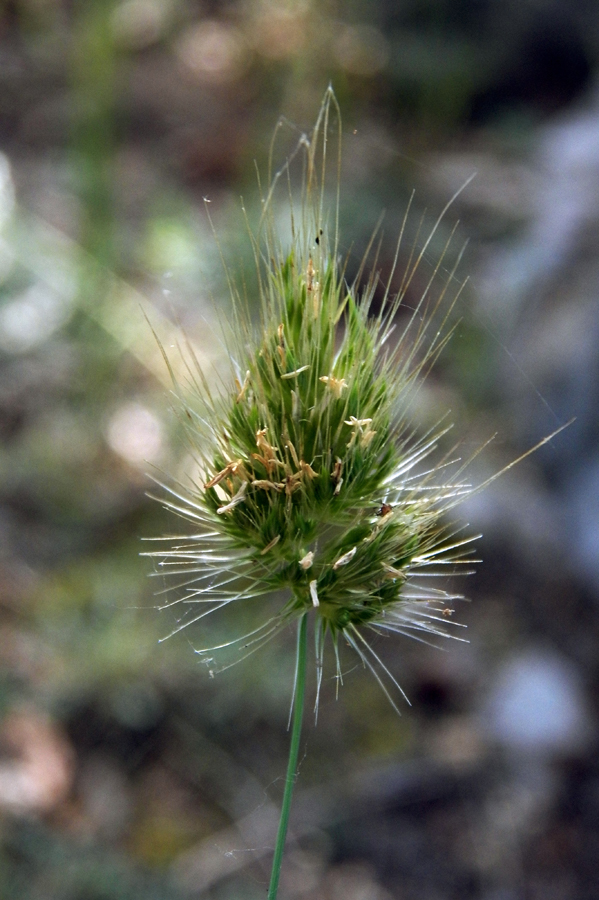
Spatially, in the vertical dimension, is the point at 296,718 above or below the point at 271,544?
below

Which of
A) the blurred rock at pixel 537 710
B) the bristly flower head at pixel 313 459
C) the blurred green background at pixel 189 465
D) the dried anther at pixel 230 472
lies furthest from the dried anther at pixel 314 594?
the blurred rock at pixel 537 710

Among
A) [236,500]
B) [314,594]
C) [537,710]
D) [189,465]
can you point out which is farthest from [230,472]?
[189,465]

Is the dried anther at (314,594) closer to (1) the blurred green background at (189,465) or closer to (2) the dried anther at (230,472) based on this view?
(2) the dried anther at (230,472)

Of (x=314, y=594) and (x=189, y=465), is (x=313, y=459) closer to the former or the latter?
(x=314, y=594)

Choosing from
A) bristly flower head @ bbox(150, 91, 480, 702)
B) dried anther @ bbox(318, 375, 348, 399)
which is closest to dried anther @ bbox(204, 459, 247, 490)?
bristly flower head @ bbox(150, 91, 480, 702)

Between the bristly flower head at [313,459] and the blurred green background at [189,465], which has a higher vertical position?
the bristly flower head at [313,459]

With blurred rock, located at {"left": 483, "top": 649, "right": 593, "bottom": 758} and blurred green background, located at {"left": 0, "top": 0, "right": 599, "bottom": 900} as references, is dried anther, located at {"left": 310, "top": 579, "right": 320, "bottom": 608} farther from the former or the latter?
blurred rock, located at {"left": 483, "top": 649, "right": 593, "bottom": 758}

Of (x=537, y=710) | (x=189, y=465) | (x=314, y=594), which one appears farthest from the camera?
(x=189, y=465)

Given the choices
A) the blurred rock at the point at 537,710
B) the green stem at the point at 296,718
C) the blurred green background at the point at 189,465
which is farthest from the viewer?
the blurred rock at the point at 537,710
